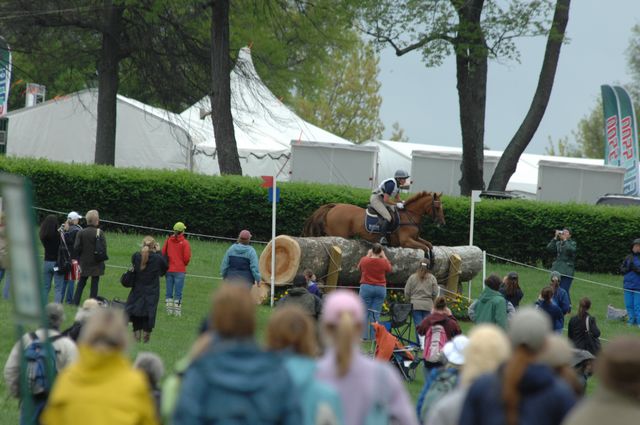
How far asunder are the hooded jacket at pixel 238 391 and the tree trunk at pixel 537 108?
31.9 meters

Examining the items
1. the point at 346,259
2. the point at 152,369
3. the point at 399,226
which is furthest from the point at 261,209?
the point at 152,369

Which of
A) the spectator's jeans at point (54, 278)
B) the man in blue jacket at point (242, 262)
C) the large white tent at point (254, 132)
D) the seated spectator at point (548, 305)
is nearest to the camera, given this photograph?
the seated spectator at point (548, 305)

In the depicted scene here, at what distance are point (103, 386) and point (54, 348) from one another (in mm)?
2946

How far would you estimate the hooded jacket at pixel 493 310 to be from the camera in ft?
47.9

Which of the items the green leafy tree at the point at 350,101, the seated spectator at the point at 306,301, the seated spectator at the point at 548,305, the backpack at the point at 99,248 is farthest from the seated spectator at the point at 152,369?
the green leafy tree at the point at 350,101

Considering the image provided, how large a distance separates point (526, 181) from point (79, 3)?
19.4 metres

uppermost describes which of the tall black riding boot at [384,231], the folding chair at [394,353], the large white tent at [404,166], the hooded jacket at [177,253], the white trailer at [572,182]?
the large white tent at [404,166]

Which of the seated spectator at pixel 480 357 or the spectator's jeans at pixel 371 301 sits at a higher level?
the seated spectator at pixel 480 357

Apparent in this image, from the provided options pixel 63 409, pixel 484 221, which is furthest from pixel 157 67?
pixel 63 409

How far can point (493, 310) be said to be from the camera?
14.6 m

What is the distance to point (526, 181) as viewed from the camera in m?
46.6

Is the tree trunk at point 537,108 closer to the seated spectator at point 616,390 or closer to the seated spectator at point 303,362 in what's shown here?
the seated spectator at point 303,362

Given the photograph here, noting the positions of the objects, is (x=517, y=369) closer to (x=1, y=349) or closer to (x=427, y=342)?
(x=427, y=342)

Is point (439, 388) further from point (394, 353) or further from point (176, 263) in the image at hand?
point (176, 263)
